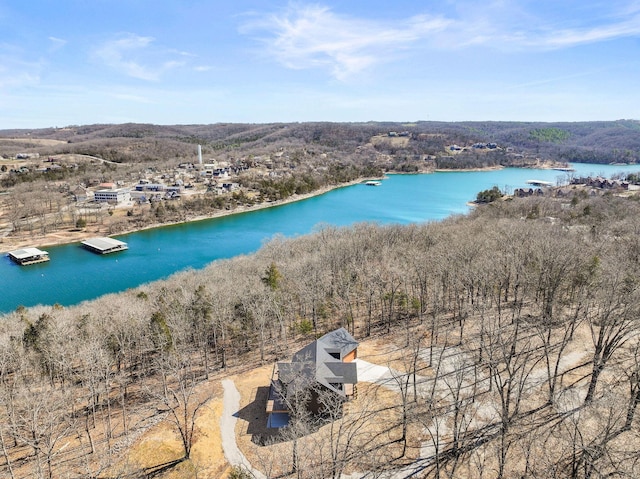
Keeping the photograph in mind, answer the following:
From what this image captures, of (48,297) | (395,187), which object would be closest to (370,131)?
(395,187)

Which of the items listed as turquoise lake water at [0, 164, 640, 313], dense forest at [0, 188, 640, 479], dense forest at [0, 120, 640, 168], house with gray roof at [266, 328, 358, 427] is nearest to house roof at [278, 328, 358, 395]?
house with gray roof at [266, 328, 358, 427]

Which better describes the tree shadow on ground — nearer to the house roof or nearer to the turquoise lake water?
the house roof

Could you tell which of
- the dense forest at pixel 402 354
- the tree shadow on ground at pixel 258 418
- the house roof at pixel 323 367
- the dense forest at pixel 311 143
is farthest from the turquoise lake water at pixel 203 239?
the dense forest at pixel 311 143

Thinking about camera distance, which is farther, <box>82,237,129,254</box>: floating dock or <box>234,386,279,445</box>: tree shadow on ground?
<box>82,237,129,254</box>: floating dock

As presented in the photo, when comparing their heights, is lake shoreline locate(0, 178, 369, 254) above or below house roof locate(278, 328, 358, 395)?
below

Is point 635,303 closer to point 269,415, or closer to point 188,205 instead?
point 269,415

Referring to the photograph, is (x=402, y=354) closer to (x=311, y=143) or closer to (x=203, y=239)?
(x=203, y=239)
